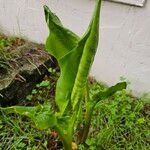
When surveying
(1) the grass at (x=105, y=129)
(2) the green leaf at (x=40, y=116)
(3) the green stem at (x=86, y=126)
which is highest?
(2) the green leaf at (x=40, y=116)

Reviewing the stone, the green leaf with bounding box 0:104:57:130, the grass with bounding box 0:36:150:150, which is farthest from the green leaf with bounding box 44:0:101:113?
the stone

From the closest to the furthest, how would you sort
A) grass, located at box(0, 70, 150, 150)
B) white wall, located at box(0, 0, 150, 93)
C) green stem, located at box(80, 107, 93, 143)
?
green stem, located at box(80, 107, 93, 143)
grass, located at box(0, 70, 150, 150)
white wall, located at box(0, 0, 150, 93)

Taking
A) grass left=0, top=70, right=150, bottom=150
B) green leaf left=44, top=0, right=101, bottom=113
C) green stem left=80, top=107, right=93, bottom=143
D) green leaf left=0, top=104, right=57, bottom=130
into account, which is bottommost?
grass left=0, top=70, right=150, bottom=150

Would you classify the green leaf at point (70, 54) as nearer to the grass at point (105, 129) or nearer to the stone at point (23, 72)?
the grass at point (105, 129)

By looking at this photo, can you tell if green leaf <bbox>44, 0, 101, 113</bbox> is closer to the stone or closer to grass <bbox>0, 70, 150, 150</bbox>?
grass <bbox>0, 70, 150, 150</bbox>

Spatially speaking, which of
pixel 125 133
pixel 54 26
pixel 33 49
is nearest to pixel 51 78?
pixel 33 49

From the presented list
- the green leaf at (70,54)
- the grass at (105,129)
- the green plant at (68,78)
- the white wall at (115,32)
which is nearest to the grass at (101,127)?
the grass at (105,129)
